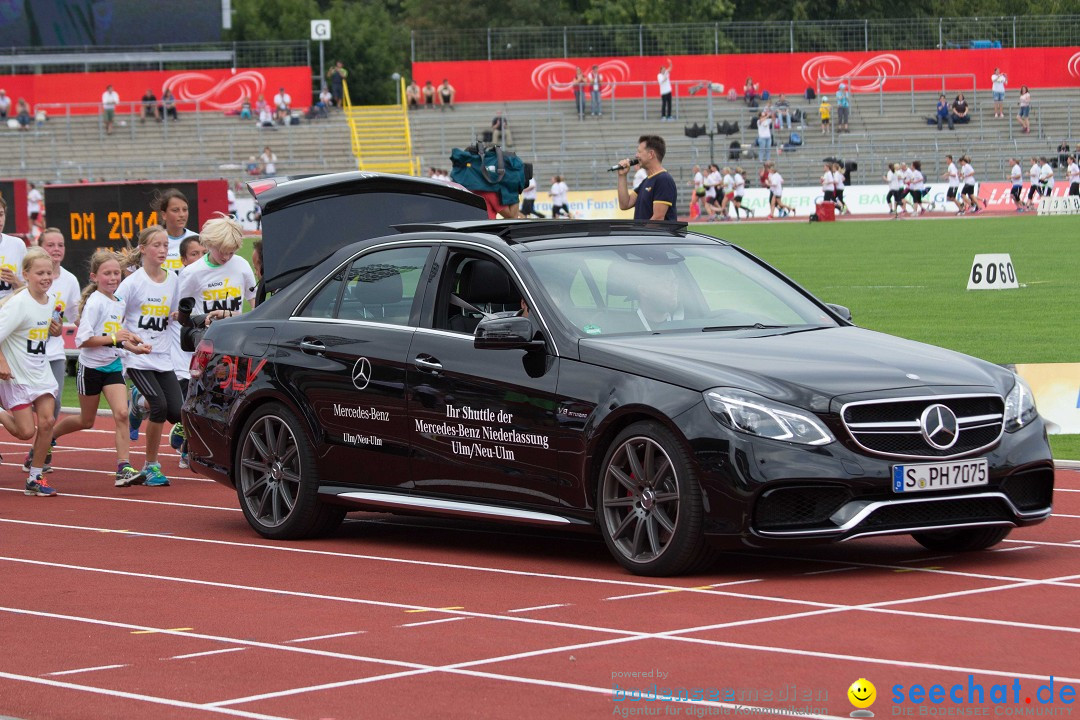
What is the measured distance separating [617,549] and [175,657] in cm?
227

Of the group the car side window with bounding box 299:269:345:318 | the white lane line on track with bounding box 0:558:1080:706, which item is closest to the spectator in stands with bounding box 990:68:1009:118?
the car side window with bounding box 299:269:345:318

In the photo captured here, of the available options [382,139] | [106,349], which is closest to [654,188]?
[106,349]

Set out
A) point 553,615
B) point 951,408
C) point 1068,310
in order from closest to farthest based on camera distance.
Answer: point 553,615 → point 951,408 → point 1068,310

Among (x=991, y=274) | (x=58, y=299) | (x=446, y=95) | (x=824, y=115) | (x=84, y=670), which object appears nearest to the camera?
(x=84, y=670)

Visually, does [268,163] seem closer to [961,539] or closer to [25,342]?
[25,342]

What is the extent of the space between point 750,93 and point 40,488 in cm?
5544

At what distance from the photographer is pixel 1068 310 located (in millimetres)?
22641

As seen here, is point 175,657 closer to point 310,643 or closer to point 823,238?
point 310,643

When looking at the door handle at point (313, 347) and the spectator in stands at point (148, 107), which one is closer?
the door handle at point (313, 347)

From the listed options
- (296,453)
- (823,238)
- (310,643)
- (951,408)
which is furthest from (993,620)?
(823,238)

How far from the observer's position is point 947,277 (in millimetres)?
28984

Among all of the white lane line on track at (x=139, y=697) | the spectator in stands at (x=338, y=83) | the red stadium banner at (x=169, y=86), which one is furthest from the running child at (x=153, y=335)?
the spectator in stands at (x=338, y=83)

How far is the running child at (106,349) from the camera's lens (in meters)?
12.7

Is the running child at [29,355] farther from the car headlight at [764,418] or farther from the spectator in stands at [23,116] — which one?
the spectator in stands at [23,116]
